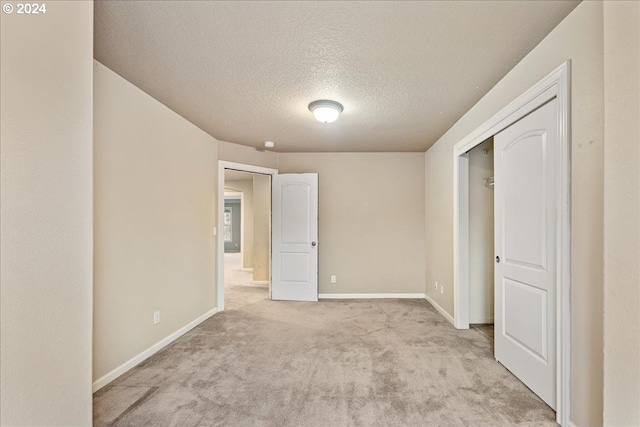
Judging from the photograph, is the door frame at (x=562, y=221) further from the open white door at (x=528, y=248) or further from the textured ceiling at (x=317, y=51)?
the textured ceiling at (x=317, y=51)

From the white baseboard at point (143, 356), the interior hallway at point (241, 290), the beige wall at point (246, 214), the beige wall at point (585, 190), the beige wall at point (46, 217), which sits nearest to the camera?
the beige wall at point (46, 217)

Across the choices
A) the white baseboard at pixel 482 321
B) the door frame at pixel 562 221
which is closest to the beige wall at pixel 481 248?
the white baseboard at pixel 482 321

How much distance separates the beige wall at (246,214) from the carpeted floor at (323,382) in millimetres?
4079

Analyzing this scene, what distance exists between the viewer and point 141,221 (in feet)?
8.63

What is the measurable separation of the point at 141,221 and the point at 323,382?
2091 millimetres

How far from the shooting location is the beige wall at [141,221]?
2.23 metres

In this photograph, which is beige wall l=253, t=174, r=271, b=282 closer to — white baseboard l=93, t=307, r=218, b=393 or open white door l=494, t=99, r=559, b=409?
white baseboard l=93, t=307, r=218, b=393

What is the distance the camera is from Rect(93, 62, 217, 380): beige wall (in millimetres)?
2232

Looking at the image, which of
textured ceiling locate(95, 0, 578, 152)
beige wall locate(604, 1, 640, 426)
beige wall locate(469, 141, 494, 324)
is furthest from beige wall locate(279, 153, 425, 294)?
beige wall locate(604, 1, 640, 426)

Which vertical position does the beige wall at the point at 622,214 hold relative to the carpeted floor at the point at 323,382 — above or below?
above

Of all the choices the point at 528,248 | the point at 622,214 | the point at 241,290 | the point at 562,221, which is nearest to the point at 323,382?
the point at 528,248

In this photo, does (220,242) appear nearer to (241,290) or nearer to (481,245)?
(241,290)

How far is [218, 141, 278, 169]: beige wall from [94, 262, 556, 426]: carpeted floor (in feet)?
7.65

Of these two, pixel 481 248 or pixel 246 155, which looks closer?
pixel 481 248
